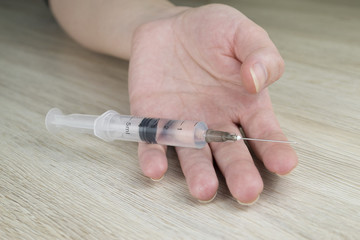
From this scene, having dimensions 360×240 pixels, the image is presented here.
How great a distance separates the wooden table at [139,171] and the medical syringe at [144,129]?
6cm

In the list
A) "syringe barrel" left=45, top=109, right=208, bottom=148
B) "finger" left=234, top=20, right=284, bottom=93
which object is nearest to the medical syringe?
"syringe barrel" left=45, top=109, right=208, bottom=148

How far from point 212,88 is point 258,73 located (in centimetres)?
26

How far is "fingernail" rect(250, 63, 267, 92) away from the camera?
71 centimetres

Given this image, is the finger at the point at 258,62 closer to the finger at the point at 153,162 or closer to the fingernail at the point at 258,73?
the fingernail at the point at 258,73

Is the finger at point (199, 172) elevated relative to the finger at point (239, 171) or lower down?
lower down

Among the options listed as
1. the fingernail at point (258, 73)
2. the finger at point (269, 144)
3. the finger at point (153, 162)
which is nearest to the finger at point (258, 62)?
the fingernail at point (258, 73)

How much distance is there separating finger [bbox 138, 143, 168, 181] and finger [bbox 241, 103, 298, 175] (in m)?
0.20

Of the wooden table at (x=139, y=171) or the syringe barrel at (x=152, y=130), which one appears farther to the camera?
the syringe barrel at (x=152, y=130)

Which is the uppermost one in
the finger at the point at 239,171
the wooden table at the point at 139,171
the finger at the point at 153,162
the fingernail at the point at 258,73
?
the fingernail at the point at 258,73

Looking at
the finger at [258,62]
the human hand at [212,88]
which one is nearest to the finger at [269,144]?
the human hand at [212,88]

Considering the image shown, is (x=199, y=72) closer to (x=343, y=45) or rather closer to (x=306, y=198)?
(x=306, y=198)

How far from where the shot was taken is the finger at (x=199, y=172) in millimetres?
695

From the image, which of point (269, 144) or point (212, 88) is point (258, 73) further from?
point (212, 88)

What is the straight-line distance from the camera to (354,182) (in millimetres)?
748
